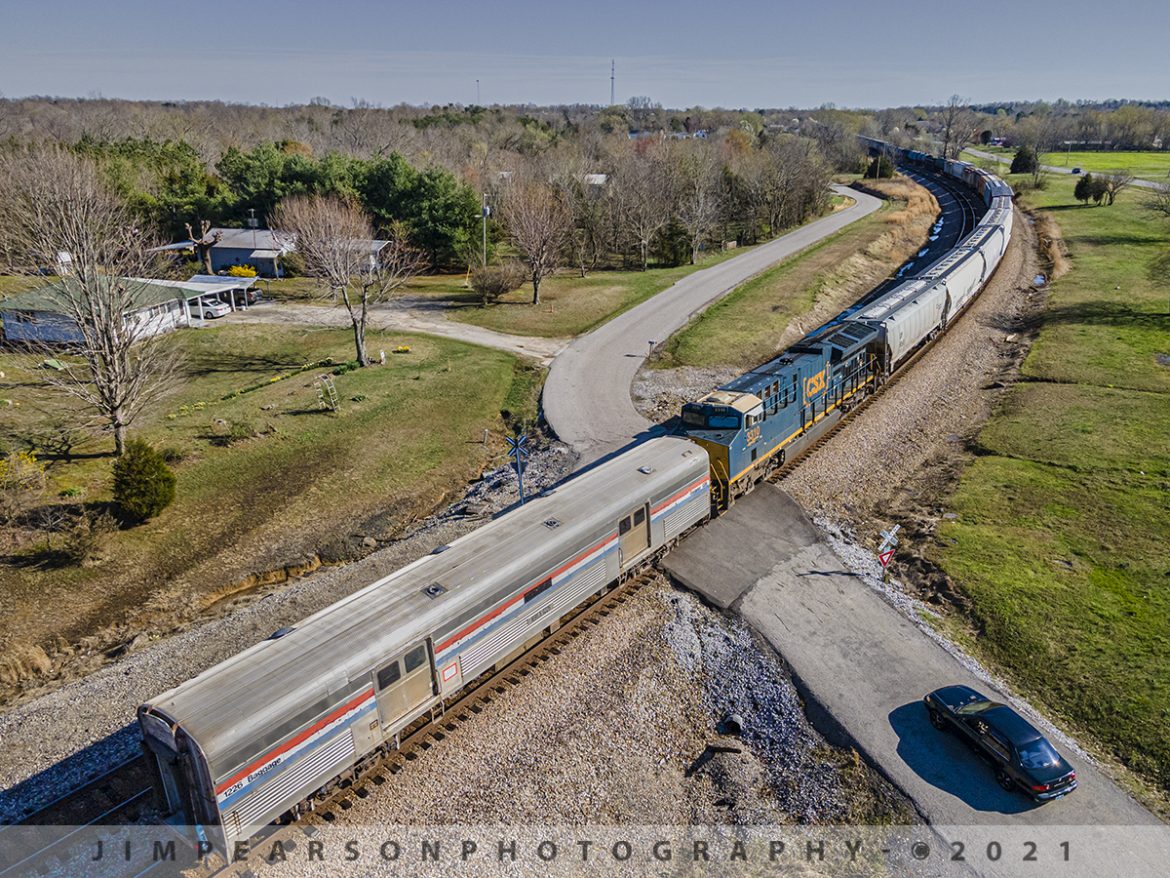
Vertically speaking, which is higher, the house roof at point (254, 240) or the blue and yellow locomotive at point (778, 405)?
the house roof at point (254, 240)

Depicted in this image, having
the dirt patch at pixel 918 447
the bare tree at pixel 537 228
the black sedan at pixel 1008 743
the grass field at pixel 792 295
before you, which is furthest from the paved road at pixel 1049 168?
the black sedan at pixel 1008 743

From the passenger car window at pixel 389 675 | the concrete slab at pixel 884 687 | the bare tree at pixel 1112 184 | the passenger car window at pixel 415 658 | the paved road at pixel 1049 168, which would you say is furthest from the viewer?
the paved road at pixel 1049 168

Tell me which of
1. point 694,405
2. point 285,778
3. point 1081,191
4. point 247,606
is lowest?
point 247,606

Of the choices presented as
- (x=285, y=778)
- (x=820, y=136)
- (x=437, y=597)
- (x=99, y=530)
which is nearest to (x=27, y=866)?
(x=285, y=778)

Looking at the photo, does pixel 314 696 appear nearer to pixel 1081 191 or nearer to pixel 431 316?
pixel 431 316

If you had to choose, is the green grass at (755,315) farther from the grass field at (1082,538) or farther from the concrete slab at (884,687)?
the concrete slab at (884,687)

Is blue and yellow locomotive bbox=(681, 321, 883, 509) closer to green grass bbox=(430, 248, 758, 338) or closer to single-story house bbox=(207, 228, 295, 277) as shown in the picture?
green grass bbox=(430, 248, 758, 338)

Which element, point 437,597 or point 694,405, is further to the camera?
point 694,405

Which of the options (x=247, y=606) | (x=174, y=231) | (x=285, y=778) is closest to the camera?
(x=285, y=778)
